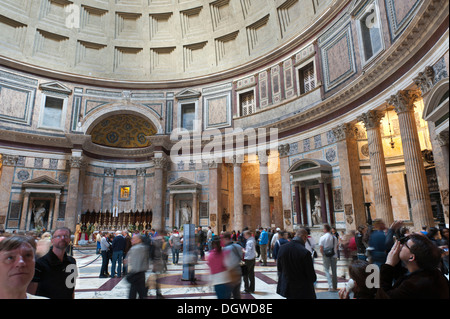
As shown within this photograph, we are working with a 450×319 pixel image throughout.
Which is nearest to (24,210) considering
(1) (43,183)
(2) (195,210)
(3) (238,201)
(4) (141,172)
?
(1) (43,183)

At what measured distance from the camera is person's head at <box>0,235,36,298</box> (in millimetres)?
1676

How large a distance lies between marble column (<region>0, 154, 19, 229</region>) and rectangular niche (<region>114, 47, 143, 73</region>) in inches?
395

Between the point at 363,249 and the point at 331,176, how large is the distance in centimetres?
677

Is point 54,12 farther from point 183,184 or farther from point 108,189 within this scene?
point 183,184

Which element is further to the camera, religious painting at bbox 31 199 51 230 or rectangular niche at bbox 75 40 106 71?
rectangular niche at bbox 75 40 106 71

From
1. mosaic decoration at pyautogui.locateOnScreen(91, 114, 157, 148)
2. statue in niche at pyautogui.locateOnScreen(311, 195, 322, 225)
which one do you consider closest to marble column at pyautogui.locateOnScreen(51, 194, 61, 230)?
mosaic decoration at pyautogui.locateOnScreen(91, 114, 157, 148)

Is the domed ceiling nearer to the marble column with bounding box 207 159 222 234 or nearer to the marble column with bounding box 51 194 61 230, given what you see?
the marble column with bounding box 207 159 222 234

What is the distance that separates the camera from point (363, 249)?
8055mm

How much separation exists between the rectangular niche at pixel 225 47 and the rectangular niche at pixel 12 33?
1406 cm

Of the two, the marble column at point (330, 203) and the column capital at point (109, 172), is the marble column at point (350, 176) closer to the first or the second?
the marble column at point (330, 203)

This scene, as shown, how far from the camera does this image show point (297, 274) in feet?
12.3

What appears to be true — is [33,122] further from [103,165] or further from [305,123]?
[305,123]

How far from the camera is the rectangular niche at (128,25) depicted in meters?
23.2
